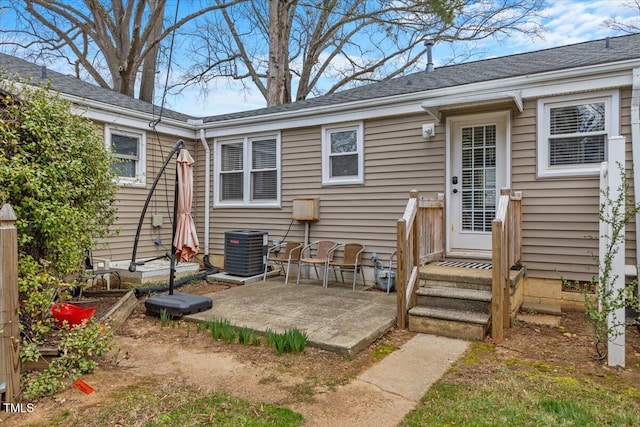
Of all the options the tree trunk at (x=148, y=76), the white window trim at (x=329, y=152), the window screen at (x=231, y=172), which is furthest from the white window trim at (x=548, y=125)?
the tree trunk at (x=148, y=76)

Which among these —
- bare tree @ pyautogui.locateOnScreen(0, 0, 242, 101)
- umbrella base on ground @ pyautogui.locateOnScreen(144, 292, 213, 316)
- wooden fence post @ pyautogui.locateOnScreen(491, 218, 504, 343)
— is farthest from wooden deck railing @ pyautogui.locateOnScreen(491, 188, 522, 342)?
bare tree @ pyautogui.locateOnScreen(0, 0, 242, 101)

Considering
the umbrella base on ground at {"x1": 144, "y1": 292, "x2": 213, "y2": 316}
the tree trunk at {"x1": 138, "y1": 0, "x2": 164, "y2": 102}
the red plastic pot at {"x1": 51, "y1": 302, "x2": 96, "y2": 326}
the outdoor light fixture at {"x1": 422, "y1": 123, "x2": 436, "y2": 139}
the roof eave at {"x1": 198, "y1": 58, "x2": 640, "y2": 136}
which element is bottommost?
the umbrella base on ground at {"x1": 144, "y1": 292, "x2": 213, "y2": 316}

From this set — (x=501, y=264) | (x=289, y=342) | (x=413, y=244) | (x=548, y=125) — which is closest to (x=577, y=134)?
(x=548, y=125)

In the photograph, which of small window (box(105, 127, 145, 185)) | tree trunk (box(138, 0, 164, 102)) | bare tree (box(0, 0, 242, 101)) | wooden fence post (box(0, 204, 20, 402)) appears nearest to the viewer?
wooden fence post (box(0, 204, 20, 402))

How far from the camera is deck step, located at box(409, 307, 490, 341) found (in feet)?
13.3

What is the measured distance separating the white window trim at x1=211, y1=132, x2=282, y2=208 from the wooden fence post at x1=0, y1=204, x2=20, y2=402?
5.15 meters

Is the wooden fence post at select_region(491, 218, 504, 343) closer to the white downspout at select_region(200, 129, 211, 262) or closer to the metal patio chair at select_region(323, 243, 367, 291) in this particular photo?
the metal patio chair at select_region(323, 243, 367, 291)

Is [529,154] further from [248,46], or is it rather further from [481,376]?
[248,46]

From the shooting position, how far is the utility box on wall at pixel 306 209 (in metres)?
7.08

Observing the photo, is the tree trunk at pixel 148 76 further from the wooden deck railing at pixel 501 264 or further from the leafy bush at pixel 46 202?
the wooden deck railing at pixel 501 264

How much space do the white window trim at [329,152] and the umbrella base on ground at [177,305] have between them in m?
A: 3.09

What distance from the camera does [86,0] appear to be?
12.3 metres

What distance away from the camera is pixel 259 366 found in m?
3.40

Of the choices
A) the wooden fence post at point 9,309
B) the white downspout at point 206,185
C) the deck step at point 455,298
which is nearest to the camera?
the wooden fence post at point 9,309
